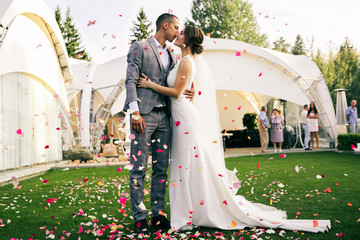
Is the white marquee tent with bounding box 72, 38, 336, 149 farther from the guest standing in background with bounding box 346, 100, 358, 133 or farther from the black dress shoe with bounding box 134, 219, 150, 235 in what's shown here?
the black dress shoe with bounding box 134, 219, 150, 235

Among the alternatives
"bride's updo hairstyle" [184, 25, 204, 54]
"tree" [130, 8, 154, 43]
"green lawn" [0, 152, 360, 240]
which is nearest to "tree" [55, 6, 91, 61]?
"tree" [130, 8, 154, 43]

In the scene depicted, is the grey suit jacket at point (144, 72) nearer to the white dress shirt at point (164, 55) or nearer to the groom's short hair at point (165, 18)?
the white dress shirt at point (164, 55)

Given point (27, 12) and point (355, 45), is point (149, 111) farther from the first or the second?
point (355, 45)

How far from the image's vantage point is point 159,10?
363 centimetres

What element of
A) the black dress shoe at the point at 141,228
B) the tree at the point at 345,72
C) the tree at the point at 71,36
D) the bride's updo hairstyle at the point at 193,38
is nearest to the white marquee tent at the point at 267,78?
the bride's updo hairstyle at the point at 193,38

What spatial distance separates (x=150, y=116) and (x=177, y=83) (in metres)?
0.40

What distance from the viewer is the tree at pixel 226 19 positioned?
32938 mm

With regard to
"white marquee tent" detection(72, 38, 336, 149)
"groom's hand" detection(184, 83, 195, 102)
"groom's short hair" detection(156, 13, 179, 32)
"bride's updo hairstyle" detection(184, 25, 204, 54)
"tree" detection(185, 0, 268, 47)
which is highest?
"tree" detection(185, 0, 268, 47)

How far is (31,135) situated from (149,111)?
292 inches

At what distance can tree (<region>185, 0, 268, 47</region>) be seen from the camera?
32.9m

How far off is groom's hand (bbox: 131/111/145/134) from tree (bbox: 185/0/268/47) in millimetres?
31035

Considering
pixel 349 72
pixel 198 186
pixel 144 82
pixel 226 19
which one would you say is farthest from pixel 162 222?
pixel 349 72

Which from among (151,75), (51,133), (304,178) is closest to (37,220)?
(151,75)

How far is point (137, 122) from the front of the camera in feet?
9.56
